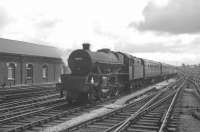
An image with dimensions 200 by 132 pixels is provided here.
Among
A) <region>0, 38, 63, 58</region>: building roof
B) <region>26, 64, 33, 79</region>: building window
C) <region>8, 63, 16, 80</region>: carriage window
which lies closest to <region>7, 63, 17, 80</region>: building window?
<region>8, 63, 16, 80</region>: carriage window

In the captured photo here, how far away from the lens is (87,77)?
14.8 m

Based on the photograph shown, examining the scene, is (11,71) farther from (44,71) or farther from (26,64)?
(44,71)

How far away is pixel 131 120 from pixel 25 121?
456cm

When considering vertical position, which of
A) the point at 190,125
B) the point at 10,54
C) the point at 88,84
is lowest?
the point at 190,125

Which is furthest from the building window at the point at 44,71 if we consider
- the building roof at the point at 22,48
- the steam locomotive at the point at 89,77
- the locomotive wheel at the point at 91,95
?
the locomotive wheel at the point at 91,95

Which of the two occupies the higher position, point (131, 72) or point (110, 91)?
point (131, 72)

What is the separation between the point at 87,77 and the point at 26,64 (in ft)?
66.0

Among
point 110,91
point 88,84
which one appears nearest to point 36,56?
point 110,91

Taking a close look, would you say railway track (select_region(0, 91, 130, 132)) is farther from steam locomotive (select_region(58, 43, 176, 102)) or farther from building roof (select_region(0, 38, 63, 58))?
building roof (select_region(0, 38, 63, 58))

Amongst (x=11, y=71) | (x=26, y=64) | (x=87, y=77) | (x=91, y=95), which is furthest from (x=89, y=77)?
(x=26, y=64)

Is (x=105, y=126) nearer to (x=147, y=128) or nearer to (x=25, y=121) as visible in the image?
(x=147, y=128)

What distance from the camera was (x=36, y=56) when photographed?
3406cm

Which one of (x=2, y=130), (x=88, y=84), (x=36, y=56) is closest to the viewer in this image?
(x=2, y=130)

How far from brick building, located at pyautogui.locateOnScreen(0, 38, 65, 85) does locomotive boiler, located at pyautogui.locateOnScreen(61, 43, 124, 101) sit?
622 inches
